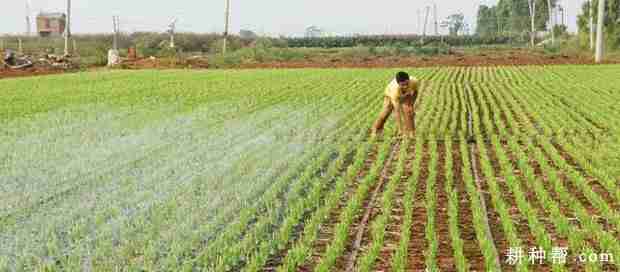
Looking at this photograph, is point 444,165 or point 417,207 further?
point 444,165

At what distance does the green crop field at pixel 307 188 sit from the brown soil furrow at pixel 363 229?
19 mm

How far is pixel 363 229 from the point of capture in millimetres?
6543

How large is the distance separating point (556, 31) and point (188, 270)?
65.6 m

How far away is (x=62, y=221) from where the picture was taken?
265 inches

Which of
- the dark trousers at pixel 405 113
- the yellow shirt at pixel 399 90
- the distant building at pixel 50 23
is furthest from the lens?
the distant building at pixel 50 23

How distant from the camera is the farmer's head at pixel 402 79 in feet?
33.4

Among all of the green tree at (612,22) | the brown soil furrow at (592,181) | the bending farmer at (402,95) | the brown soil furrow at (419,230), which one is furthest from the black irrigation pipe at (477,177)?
the green tree at (612,22)

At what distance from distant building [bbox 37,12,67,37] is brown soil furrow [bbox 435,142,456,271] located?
6784cm

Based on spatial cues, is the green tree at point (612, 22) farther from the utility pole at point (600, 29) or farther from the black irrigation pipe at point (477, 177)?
the black irrigation pipe at point (477, 177)

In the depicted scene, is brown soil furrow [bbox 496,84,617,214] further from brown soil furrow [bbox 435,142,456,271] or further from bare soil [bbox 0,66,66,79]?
bare soil [bbox 0,66,66,79]

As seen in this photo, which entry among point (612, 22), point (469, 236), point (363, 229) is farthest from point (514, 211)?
point (612, 22)

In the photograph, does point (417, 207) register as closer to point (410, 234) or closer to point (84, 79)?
point (410, 234)

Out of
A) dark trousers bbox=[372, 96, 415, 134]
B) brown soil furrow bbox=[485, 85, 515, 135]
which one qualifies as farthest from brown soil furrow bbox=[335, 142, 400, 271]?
brown soil furrow bbox=[485, 85, 515, 135]

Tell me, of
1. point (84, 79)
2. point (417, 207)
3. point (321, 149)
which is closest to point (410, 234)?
point (417, 207)
